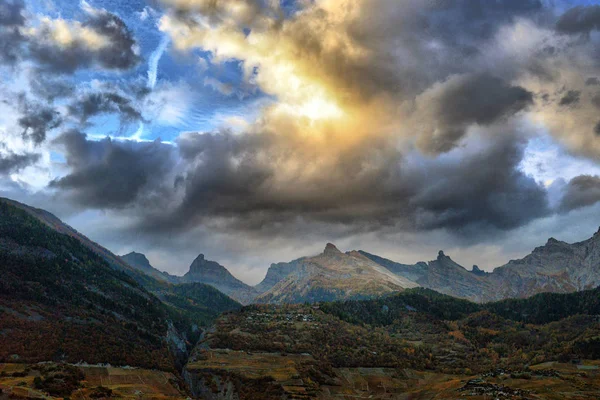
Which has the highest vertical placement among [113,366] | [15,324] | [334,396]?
[15,324]

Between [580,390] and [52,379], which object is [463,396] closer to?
[580,390]

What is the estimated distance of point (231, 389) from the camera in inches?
6737

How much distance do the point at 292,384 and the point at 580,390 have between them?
106 metres

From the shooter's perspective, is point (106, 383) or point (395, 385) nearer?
point (106, 383)

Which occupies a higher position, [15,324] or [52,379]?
[15,324]

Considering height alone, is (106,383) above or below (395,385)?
above

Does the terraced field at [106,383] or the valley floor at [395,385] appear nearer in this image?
the terraced field at [106,383]

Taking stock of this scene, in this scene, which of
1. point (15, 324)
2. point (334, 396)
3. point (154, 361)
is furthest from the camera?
point (154, 361)

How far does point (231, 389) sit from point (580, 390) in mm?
130621

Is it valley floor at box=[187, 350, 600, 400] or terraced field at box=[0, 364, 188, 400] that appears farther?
valley floor at box=[187, 350, 600, 400]

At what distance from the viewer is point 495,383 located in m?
154

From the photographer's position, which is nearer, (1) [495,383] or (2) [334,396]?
(1) [495,383]

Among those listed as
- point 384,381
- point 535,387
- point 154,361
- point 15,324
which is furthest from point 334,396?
point 15,324

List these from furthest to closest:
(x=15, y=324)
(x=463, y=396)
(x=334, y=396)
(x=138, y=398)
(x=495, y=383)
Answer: (x=15, y=324)
(x=334, y=396)
(x=495, y=383)
(x=463, y=396)
(x=138, y=398)
